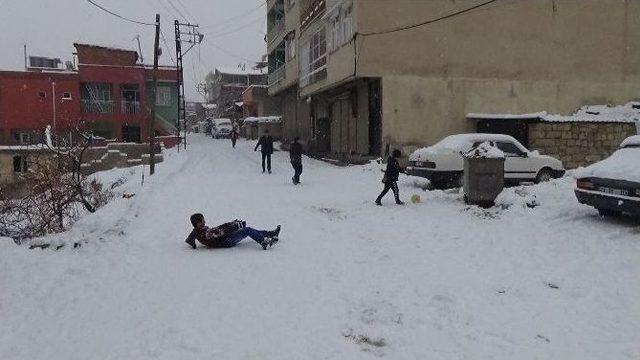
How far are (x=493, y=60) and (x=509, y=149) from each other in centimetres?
777

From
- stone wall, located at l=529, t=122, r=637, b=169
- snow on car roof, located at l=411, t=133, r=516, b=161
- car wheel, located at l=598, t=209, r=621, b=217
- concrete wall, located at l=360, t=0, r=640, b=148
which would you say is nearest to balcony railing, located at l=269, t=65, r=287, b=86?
concrete wall, located at l=360, t=0, r=640, b=148

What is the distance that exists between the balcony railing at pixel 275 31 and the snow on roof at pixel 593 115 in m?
19.5

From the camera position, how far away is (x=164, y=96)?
44469 millimetres

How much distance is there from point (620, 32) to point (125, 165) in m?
26.2

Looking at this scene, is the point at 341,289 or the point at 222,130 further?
the point at 222,130

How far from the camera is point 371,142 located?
2162cm

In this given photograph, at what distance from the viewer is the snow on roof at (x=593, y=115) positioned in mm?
20109

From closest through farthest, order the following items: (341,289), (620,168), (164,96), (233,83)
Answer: (341,289) → (620,168) → (164,96) → (233,83)

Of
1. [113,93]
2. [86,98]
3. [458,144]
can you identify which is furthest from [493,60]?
[86,98]

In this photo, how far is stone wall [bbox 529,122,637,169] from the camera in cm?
2005

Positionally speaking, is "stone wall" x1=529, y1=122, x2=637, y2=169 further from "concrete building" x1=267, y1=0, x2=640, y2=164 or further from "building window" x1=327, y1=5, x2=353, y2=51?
"building window" x1=327, y1=5, x2=353, y2=51

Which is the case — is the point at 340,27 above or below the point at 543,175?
above

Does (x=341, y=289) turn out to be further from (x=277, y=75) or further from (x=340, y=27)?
(x=277, y=75)

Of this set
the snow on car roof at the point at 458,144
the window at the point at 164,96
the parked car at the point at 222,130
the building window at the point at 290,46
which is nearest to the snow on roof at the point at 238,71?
the parked car at the point at 222,130
